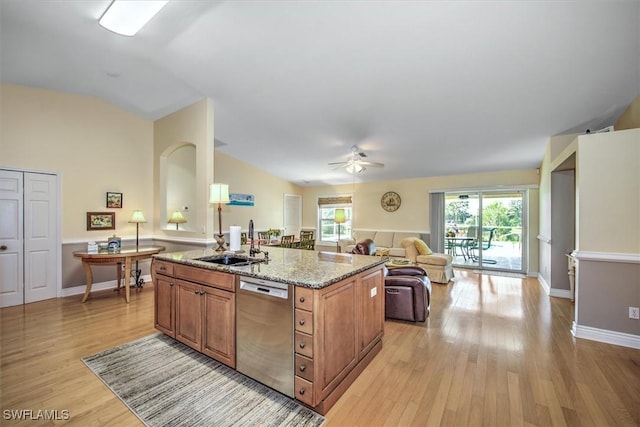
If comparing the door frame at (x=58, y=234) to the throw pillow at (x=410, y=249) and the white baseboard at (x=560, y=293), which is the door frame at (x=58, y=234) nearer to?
the throw pillow at (x=410, y=249)

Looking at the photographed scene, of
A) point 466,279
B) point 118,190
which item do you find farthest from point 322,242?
point 118,190

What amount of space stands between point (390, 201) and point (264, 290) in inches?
251

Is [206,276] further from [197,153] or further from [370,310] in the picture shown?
[197,153]

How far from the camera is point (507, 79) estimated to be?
319 cm

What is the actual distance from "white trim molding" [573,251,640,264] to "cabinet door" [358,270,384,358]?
93.9 inches

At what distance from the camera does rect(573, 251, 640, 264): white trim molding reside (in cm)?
291

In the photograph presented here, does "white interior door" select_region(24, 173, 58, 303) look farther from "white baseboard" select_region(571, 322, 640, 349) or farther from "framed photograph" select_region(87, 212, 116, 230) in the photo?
"white baseboard" select_region(571, 322, 640, 349)

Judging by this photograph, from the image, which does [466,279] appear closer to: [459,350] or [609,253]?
[609,253]

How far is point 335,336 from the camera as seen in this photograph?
78.2 inches

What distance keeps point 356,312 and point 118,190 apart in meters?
5.11

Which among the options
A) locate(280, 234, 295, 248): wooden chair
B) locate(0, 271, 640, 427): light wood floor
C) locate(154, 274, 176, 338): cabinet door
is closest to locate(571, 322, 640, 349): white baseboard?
locate(0, 271, 640, 427): light wood floor

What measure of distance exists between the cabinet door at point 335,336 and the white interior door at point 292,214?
22.6 feet

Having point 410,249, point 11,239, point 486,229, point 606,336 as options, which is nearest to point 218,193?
point 11,239

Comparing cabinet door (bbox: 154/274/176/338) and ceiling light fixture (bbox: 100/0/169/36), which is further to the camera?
cabinet door (bbox: 154/274/176/338)
